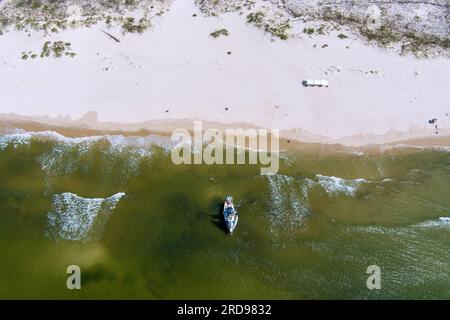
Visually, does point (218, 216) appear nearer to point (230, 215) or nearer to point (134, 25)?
point (230, 215)

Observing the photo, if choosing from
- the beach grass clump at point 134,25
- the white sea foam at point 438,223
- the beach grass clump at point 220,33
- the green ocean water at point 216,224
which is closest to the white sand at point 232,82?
the beach grass clump at point 220,33

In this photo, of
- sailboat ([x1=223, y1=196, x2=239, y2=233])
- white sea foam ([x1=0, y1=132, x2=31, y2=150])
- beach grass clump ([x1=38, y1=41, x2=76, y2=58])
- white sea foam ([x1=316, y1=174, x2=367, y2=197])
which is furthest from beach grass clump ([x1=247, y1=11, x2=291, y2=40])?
white sea foam ([x1=0, y1=132, x2=31, y2=150])

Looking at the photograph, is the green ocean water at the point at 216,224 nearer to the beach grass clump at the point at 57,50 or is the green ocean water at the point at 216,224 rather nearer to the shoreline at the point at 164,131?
the shoreline at the point at 164,131

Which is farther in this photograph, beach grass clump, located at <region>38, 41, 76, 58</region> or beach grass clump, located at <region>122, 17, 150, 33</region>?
beach grass clump, located at <region>122, 17, 150, 33</region>

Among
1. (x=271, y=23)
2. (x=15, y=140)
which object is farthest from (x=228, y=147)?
(x=15, y=140)

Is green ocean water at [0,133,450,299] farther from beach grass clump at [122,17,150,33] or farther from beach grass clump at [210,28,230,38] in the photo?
beach grass clump at [210,28,230,38]

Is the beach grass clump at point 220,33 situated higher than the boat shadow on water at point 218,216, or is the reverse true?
the beach grass clump at point 220,33
